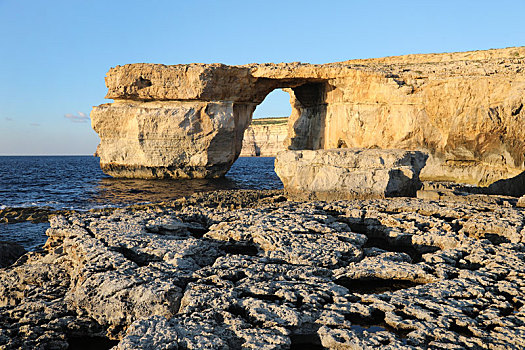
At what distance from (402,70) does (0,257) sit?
19658mm

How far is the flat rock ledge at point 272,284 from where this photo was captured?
3.67 m

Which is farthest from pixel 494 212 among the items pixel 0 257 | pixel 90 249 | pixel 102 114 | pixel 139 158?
pixel 102 114

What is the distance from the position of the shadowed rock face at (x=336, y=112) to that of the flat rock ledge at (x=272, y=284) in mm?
11448

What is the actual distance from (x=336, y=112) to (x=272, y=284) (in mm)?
19493

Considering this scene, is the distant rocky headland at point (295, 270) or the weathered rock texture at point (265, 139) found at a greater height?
the weathered rock texture at point (265, 139)

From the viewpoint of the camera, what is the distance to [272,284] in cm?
462

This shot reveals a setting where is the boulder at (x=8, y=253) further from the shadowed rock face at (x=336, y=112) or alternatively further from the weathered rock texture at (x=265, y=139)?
the weathered rock texture at (x=265, y=139)

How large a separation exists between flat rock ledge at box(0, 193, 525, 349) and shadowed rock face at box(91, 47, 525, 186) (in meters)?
11.4

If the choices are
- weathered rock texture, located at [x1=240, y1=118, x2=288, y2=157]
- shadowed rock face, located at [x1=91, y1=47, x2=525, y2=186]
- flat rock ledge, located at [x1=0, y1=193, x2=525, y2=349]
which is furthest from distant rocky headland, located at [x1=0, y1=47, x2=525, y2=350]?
weathered rock texture, located at [x1=240, y1=118, x2=288, y2=157]

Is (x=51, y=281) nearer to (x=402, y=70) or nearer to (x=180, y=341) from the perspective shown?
(x=180, y=341)

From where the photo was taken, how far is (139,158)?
2414 cm

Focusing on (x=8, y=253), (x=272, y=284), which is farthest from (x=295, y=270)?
(x=8, y=253)

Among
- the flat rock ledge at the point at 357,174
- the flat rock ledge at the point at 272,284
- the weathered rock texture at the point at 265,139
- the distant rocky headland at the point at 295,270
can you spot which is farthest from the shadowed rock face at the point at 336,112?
the weathered rock texture at the point at 265,139

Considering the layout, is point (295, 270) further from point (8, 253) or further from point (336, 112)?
point (336, 112)
